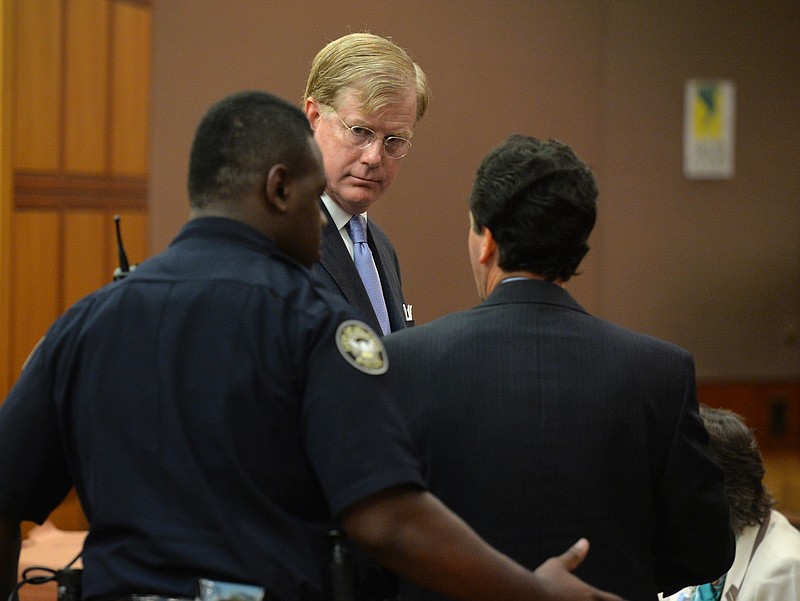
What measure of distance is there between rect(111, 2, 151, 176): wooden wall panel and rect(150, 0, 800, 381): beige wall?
188mm

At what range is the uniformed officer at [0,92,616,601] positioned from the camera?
1247mm

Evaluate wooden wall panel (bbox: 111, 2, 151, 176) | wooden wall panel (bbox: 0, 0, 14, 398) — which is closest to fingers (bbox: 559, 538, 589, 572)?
wooden wall panel (bbox: 0, 0, 14, 398)

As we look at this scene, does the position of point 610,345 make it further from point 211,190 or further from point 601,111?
point 601,111

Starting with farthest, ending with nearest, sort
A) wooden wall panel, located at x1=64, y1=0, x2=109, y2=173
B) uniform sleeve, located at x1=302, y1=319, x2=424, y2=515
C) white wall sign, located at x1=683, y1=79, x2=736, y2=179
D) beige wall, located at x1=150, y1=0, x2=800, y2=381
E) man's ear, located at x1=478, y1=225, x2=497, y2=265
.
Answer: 1. white wall sign, located at x1=683, y1=79, x2=736, y2=179
2. beige wall, located at x1=150, y1=0, x2=800, y2=381
3. wooden wall panel, located at x1=64, y1=0, x2=109, y2=173
4. man's ear, located at x1=478, y1=225, x2=497, y2=265
5. uniform sleeve, located at x1=302, y1=319, x2=424, y2=515

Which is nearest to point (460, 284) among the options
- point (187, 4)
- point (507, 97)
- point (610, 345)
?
point (507, 97)

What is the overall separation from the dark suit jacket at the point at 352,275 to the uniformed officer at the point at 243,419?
0.68m

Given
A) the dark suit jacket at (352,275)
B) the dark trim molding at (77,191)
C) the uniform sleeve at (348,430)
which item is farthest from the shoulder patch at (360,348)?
the dark trim molding at (77,191)

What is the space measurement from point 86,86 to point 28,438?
3.94 metres

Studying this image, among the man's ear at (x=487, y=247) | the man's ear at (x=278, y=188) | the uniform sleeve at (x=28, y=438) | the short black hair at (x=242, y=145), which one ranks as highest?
the short black hair at (x=242, y=145)

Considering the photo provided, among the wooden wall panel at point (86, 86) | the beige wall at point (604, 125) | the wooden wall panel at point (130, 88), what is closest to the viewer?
the wooden wall panel at point (86, 86)

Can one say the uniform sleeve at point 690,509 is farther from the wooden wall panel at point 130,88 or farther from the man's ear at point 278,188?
the wooden wall panel at point 130,88

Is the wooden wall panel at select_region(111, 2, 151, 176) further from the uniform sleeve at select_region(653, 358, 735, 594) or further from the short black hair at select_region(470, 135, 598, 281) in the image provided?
the uniform sleeve at select_region(653, 358, 735, 594)

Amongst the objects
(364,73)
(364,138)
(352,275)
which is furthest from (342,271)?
(364,73)

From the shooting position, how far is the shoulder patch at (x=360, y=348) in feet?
4.16
